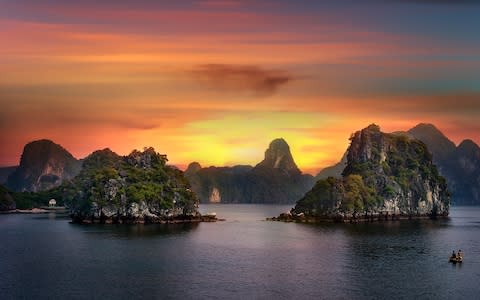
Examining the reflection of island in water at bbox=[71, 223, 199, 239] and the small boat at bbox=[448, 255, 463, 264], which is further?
the reflection of island in water at bbox=[71, 223, 199, 239]

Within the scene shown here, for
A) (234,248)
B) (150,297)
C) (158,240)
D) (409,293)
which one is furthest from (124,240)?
(409,293)

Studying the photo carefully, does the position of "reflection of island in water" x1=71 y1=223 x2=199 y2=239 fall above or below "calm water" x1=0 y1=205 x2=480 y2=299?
above

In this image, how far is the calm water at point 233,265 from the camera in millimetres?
85375

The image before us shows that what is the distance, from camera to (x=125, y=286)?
88.2 meters

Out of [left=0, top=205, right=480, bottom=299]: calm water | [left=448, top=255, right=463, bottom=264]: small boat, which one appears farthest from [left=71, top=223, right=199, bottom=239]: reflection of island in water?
[left=448, top=255, right=463, bottom=264]: small boat

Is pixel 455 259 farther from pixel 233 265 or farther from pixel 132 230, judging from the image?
pixel 132 230

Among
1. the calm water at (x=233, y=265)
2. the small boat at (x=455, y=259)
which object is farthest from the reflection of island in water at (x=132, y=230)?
the small boat at (x=455, y=259)

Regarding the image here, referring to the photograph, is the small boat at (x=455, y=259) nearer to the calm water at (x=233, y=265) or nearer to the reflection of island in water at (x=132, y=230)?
the calm water at (x=233, y=265)

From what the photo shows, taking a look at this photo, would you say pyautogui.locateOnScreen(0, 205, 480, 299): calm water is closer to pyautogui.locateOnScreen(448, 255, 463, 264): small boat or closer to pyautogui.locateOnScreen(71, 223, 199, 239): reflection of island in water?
pyautogui.locateOnScreen(71, 223, 199, 239): reflection of island in water

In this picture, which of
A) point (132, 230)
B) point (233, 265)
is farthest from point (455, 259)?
point (132, 230)

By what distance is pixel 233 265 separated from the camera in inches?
4316

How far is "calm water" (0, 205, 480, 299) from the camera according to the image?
85.4 meters

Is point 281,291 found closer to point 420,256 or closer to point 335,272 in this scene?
point 335,272

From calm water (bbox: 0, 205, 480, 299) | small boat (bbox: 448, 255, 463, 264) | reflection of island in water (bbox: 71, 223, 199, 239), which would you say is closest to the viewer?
calm water (bbox: 0, 205, 480, 299)
